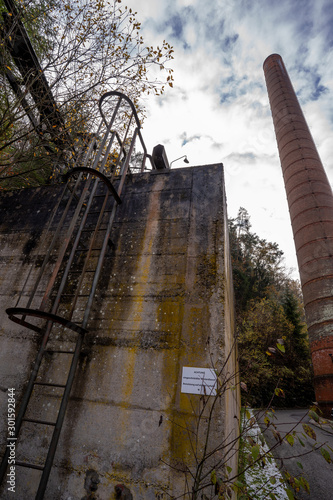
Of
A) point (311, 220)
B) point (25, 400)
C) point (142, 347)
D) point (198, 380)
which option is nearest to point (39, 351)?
point (25, 400)

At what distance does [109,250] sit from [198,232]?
148 centimetres

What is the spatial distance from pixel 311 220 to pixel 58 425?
44.8ft

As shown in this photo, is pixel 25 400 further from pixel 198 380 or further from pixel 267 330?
pixel 267 330

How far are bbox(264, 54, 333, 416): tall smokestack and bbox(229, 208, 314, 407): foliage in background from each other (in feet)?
5.19

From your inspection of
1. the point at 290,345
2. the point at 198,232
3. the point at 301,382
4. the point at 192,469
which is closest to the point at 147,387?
the point at 192,469

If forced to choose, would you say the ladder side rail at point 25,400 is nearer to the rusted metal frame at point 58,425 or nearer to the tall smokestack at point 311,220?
the rusted metal frame at point 58,425

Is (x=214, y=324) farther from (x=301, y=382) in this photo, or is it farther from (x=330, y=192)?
(x=301, y=382)

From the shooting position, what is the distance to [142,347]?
322cm

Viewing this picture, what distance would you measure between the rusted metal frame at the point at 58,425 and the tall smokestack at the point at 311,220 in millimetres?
10984

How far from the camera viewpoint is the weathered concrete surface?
2703 mm

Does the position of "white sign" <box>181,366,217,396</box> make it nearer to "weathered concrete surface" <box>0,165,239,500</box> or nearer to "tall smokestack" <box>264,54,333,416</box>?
"weathered concrete surface" <box>0,165,239,500</box>

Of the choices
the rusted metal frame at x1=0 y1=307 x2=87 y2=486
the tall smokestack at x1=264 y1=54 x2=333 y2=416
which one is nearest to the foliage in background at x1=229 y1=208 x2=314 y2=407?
the tall smokestack at x1=264 y1=54 x2=333 y2=416

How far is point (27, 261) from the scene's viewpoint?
4.34 m

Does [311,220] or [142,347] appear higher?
[311,220]
